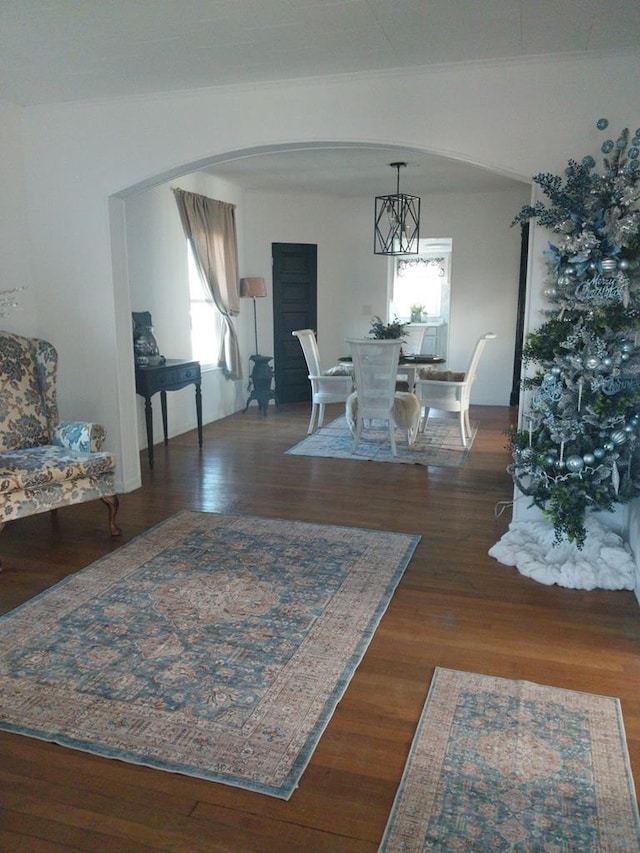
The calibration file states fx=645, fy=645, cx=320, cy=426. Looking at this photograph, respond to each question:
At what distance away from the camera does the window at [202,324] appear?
6862mm

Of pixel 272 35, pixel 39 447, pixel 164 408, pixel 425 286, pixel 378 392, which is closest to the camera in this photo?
pixel 272 35

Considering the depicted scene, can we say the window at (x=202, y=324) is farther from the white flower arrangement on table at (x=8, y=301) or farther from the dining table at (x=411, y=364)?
the white flower arrangement on table at (x=8, y=301)

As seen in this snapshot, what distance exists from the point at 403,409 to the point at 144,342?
92.4 inches

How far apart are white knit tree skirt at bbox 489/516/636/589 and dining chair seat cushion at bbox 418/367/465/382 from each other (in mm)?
2527

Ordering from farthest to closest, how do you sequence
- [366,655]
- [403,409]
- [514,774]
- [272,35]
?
1. [403,409]
2. [272,35]
3. [366,655]
4. [514,774]

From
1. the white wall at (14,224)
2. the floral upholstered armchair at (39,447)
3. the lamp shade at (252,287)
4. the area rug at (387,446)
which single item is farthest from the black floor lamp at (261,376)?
the floral upholstered armchair at (39,447)

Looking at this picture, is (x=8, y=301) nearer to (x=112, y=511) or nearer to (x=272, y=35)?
(x=112, y=511)

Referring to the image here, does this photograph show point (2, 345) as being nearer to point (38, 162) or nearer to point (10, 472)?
point (10, 472)

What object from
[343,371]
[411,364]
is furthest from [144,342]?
[411,364]

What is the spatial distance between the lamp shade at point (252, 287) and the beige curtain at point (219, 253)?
99mm

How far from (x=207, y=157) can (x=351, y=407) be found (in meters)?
2.60

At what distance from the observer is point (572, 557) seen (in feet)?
11.0

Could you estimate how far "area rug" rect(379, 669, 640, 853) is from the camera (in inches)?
67.3

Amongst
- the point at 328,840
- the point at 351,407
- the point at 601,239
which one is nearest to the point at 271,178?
the point at 351,407
